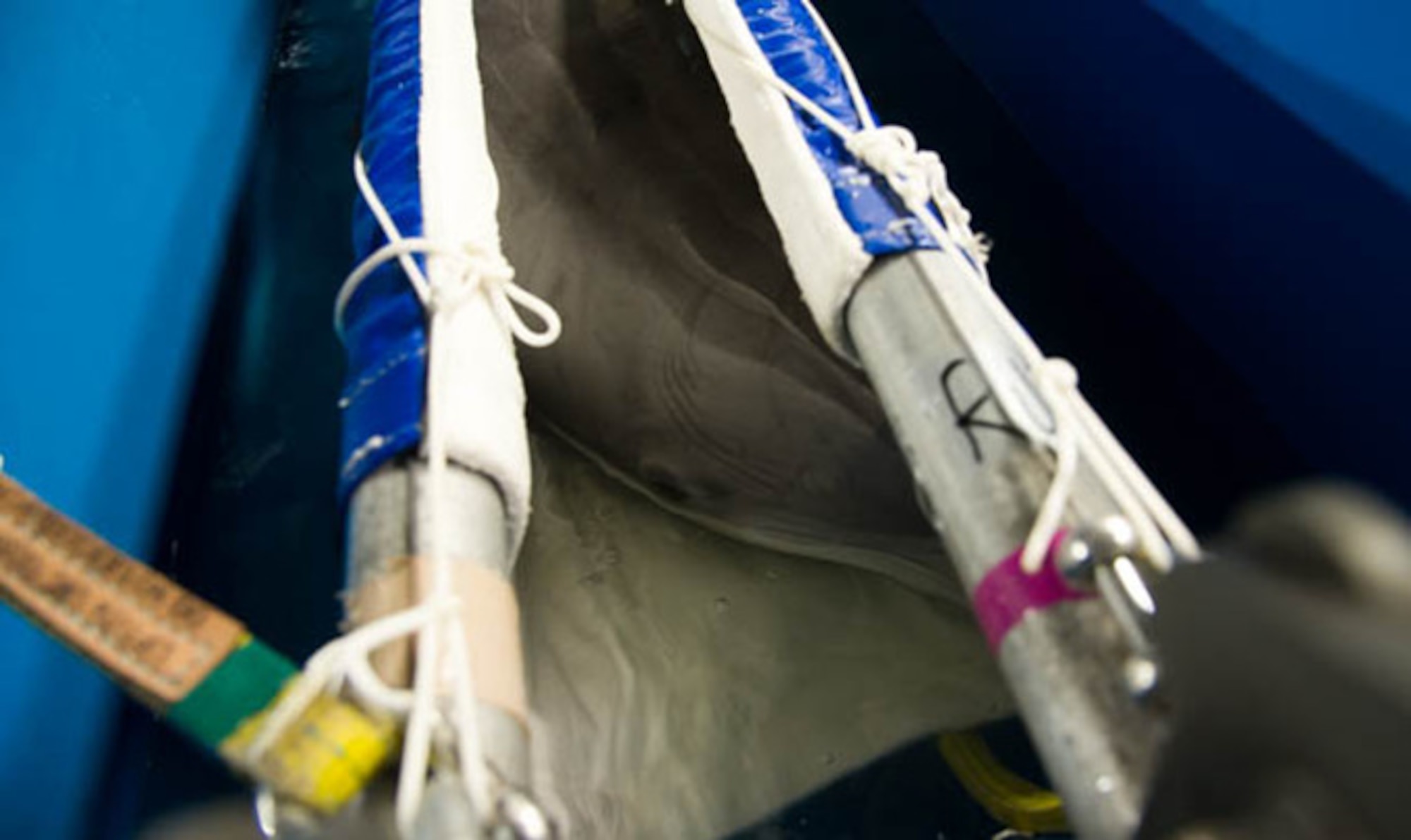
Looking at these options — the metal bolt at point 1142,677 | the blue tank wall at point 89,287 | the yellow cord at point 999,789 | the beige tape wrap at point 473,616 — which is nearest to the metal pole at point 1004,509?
the metal bolt at point 1142,677

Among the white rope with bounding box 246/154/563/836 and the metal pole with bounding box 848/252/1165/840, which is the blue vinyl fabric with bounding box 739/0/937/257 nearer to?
the metal pole with bounding box 848/252/1165/840

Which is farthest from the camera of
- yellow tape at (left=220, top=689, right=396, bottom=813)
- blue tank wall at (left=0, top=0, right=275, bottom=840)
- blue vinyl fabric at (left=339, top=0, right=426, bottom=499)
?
blue tank wall at (left=0, top=0, right=275, bottom=840)

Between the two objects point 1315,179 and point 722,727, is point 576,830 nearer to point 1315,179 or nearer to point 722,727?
point 722,727

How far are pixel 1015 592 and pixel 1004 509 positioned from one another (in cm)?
4

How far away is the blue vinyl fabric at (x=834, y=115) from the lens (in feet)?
1.81

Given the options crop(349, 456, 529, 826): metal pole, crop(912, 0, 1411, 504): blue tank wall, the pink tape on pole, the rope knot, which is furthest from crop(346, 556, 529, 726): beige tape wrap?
crop(912, 0, 1411, 504): blue tank wall

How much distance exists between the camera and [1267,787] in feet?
0.76

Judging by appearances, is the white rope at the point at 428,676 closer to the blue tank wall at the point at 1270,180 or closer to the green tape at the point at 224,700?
the green tape at the point at 224,700

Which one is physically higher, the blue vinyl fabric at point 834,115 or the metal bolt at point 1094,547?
the blue vinyl fabric at point 834,115

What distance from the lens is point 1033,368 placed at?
46 centimetres

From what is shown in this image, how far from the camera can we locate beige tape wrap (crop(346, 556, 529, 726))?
39 cm

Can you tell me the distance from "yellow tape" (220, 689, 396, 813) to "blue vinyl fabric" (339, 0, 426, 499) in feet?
0.47

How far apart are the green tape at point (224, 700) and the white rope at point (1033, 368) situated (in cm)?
28

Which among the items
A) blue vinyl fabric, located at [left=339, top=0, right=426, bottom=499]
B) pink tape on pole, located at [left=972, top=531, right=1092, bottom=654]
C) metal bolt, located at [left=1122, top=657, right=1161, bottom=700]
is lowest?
pink tape on pole, located at [left=972, top=531, right=1092, bottom=654]
